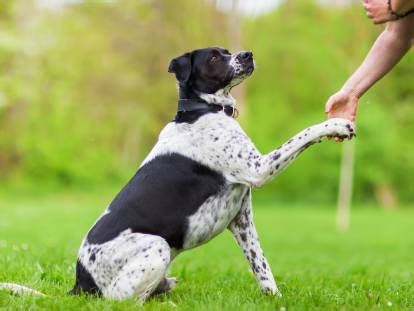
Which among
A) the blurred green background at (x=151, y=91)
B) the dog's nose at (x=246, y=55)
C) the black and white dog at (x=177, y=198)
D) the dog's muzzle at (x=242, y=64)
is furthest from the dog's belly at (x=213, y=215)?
the blurred green background at (x=151, y=91)

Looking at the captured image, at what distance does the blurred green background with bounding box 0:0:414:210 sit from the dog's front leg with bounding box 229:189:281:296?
19.5 meters

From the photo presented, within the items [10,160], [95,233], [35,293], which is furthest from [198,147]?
[10,160]

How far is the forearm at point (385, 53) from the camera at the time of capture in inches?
190

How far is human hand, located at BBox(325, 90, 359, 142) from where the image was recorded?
5180 millimetres

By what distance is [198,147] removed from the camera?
15.8 feet

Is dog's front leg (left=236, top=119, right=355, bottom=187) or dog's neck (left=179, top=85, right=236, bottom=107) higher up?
dog's neck (left=179, top=85, right=236, bottom=107)

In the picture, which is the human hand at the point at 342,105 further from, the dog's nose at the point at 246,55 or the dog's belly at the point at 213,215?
the dog's belly at the point at 213,215

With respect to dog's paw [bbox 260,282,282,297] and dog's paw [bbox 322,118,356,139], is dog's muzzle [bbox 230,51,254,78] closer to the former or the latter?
dog's paw [bbox 322,118,356,139]

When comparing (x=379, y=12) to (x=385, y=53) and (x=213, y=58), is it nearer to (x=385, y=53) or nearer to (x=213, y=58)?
(x=385, y=53)

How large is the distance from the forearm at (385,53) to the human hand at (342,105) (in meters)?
0.05

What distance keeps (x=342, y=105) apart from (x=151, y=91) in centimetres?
2804

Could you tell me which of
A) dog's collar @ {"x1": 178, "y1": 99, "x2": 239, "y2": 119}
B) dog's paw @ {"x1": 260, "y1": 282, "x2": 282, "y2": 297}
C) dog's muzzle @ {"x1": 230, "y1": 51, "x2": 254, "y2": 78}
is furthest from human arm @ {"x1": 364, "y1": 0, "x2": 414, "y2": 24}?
dog's paw @ {"x1": 260, "y1": 282, "x2": 282, "y2": 297}

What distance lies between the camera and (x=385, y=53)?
5.00 metres

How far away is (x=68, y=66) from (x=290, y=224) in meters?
16.8
